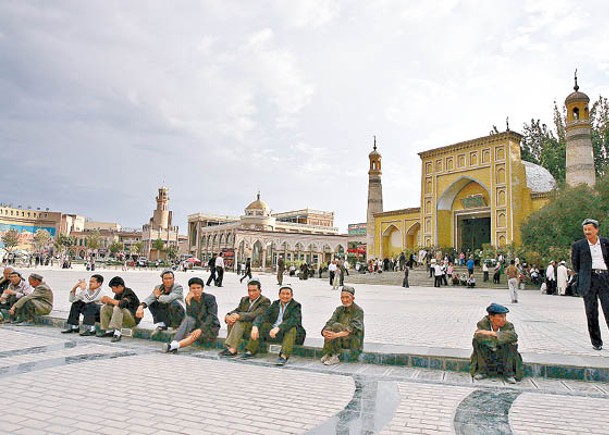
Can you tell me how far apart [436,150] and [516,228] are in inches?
383

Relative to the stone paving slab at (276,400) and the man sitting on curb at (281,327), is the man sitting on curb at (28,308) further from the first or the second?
the man sitting on curb at (281,327)

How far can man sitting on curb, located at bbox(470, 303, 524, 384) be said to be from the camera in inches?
182

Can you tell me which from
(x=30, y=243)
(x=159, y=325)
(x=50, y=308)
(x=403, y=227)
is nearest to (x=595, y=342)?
(x=159, y=325)

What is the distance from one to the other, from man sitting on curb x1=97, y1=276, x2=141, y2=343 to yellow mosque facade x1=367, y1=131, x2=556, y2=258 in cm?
2919

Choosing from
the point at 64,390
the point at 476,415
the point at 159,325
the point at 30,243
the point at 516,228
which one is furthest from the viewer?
the point at 30,243

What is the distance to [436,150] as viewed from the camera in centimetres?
3788

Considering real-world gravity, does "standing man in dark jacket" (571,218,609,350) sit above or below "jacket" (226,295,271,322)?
above

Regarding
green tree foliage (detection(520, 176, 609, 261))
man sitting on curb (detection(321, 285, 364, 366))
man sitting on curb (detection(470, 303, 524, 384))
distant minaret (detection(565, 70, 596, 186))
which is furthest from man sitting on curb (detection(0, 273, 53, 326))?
distant minaret (detection(565, 70, 596, 186))

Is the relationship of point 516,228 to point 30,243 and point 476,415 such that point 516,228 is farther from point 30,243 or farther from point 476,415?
point 30,243

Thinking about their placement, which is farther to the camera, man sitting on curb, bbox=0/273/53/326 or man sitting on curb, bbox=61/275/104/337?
man sitting on curb, bbox=0/273/53/326

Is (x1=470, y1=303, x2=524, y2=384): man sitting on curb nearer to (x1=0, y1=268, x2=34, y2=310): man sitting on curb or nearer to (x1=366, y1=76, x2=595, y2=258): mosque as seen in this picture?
(x1=0, y1=268, x2=34, y2=310): man sitting on curb

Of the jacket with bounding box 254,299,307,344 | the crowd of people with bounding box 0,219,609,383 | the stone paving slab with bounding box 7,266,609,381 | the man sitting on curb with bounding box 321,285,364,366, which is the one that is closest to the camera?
the crowd of people with bounding box 0,219,609,383

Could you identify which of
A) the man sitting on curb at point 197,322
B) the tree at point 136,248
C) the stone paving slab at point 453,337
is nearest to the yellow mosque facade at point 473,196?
the stone paving slab at point 453,337

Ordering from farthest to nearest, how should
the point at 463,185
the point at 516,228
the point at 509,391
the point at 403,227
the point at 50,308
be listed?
the point at 403,227, the point at 463,185, the point at 516,228, the point at 50,308, the point at 509,391
